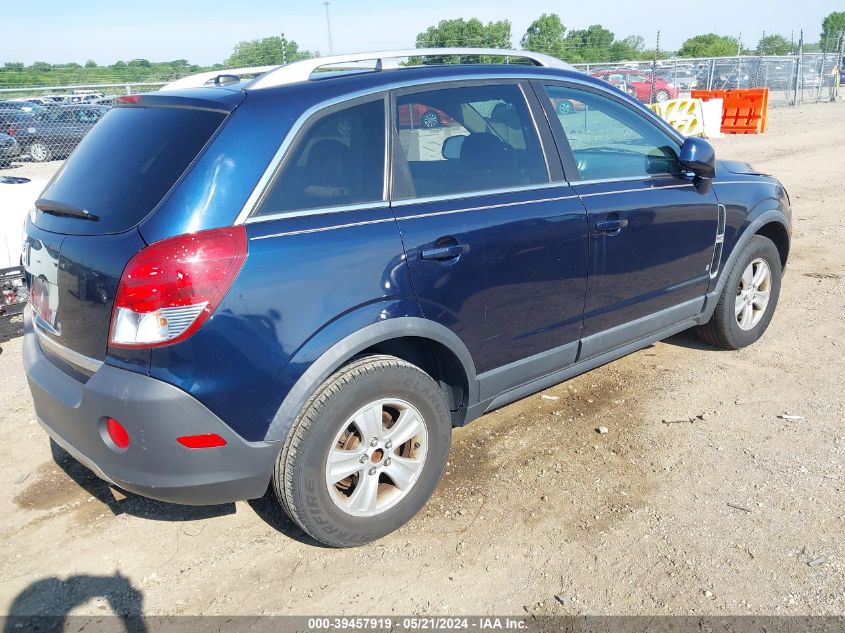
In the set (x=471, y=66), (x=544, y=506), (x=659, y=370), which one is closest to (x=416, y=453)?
(x=544, y=506)

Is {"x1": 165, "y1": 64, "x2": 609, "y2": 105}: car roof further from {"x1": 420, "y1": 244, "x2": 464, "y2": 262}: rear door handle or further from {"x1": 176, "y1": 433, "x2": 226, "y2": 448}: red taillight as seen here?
{"x1": 176, "y1": 433, "x2": 226, "y2": 448}: red taillight

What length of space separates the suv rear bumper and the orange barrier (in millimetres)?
19519

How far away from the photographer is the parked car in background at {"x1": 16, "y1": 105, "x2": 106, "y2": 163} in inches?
655

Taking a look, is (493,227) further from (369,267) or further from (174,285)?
(174,285)

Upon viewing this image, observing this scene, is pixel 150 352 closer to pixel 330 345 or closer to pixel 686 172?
pixel 330 345

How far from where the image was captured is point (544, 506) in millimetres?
3342

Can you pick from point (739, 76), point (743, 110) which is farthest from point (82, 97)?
point (739, 76)

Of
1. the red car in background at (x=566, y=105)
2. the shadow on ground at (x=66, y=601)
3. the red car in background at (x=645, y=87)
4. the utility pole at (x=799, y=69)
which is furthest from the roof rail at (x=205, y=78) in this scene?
the utility pole at (x=799, y=69)

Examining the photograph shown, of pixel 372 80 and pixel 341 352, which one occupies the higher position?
pixel 372 80

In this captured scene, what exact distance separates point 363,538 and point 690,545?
1.34 m

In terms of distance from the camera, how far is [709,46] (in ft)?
221

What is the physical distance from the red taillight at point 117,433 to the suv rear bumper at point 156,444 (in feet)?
0.08

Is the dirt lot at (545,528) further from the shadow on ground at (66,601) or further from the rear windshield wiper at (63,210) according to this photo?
the rear windshield wiper at (63,210)

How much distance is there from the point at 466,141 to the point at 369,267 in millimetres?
1005
